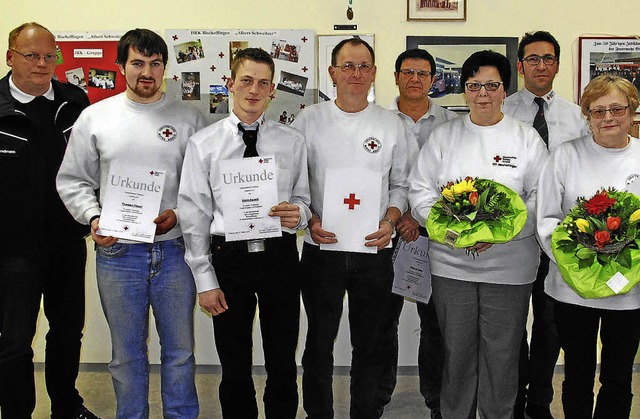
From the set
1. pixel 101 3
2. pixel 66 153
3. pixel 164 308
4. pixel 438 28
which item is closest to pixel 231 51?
pixel 101 3

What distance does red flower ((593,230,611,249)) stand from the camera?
238cm

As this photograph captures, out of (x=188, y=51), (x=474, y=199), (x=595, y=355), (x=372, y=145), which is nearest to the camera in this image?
(x=474, y=199)

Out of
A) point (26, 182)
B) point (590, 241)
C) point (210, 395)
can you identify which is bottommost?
point (210, 395)

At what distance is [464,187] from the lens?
102 inches

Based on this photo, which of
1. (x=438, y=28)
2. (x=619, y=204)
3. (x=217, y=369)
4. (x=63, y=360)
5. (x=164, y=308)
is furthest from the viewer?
(x=217, y=369)

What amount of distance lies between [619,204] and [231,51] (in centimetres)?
260

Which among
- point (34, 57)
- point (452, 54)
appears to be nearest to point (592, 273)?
point (452, 54)

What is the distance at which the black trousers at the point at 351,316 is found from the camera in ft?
9.52

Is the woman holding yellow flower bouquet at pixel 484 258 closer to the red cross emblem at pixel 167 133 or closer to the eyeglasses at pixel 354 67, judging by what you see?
the eyeglasses at pixel 354 67

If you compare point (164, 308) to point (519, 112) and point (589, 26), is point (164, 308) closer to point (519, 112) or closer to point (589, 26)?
point (519, 112)

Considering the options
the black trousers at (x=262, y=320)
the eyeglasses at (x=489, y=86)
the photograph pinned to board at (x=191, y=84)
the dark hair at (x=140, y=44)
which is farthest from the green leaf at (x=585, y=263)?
the photograph pinned to board at (x=191, y=84)

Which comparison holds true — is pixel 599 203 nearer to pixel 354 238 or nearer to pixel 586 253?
pixel 586 253

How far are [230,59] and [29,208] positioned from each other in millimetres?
1713

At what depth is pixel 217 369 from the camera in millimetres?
4496
